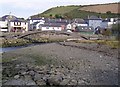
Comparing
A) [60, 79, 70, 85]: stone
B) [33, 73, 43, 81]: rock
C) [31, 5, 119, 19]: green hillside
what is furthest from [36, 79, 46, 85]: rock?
[31, 5, 119, 19]: green hillside

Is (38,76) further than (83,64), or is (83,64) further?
(83,64)

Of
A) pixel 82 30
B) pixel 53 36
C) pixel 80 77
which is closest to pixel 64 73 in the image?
pixel 80 77

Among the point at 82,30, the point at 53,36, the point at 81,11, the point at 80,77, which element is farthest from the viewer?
the point at 81,11

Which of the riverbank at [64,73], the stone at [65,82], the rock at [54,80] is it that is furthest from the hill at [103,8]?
the stone at [65,82]

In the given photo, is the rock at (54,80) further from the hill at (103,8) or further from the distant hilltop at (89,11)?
the hill at (103,8)

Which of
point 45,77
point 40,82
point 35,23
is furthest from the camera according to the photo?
point 35,23

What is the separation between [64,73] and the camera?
43.0 feet

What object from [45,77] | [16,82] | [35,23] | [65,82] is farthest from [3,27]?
[65,82]

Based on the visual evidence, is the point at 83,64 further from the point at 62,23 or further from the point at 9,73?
the point at 62,23

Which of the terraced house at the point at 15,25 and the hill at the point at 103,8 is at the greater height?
→ the hill at the point at 103,8

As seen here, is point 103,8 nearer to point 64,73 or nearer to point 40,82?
point 64,73

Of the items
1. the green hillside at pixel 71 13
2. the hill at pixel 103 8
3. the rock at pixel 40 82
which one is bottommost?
the rock at pixel 40 82

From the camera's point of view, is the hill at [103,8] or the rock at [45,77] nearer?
the rock at [45,77]

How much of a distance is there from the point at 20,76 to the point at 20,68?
1.70m
